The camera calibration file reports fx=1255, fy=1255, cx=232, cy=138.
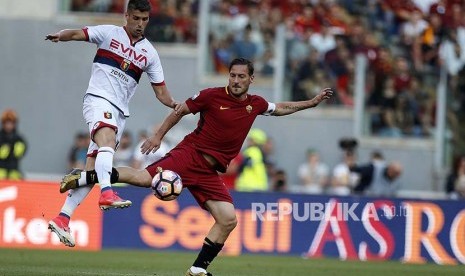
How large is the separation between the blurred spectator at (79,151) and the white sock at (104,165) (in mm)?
10462

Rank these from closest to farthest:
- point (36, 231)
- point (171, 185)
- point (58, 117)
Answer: point (171, 185)
point (36, 231)
point (58, 117)

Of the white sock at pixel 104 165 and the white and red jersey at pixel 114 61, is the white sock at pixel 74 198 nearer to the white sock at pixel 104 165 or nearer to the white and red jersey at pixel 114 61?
the white sock at pixel 104 165

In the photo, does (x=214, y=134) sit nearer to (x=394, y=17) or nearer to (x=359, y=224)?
(x=359, y=224)

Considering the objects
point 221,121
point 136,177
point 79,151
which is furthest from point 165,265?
point 79,151

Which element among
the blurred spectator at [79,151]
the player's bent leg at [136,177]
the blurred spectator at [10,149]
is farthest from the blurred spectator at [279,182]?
the player's bent leg at [136,177]

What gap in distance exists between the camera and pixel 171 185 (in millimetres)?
13188

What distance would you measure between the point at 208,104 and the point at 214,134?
338 millimetres

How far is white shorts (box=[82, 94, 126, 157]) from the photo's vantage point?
44.1ft

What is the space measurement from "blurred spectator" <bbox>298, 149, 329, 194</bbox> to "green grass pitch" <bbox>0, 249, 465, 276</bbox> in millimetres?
3864

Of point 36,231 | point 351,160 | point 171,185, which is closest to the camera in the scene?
point 171,185

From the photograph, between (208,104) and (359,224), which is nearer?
(208,104)

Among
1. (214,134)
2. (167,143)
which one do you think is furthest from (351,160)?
(214,134)

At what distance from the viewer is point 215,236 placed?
1360 centimetres

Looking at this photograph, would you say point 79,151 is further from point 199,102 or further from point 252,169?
point 199,102
